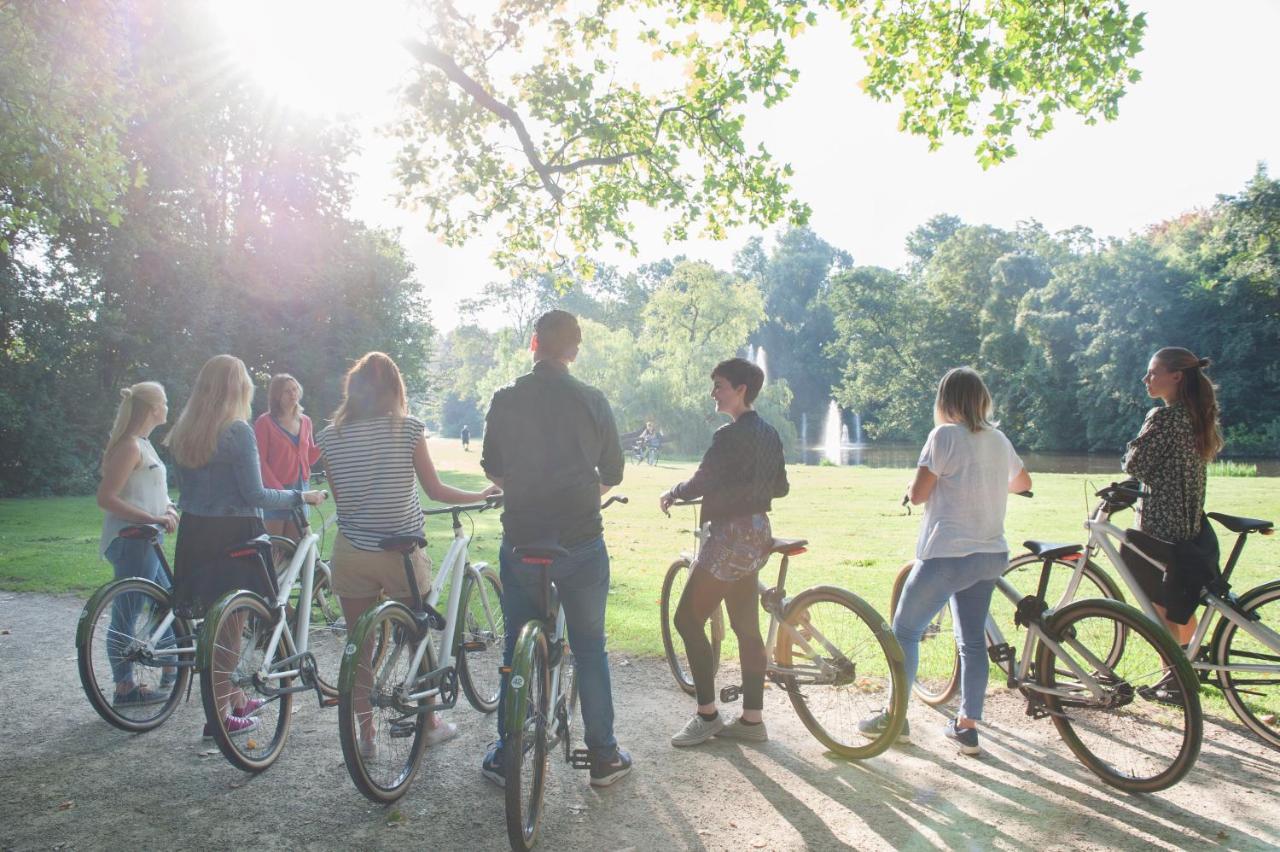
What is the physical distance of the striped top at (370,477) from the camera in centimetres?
443

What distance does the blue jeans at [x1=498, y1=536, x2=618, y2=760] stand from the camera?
397 cm

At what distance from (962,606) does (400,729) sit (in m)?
2.86

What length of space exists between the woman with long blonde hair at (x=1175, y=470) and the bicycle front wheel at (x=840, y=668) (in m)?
1.63

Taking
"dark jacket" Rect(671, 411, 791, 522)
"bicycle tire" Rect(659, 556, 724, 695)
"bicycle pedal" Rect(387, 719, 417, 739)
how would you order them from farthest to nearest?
"bicycle tire" Rect(659, 556, 724, 695) < "dark jacket" Rect(671, 411, 791, 522) < "bicycle pedal" Rect(387, 719, 417, 739)

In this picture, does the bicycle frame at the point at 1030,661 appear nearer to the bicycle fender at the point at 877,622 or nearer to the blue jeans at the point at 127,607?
the bicycle fender at the point at 877,622

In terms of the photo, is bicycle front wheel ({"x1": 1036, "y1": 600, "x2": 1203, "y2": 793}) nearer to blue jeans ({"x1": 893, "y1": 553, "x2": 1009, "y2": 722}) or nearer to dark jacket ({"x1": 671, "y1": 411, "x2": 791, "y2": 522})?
blue jeans ({"x1": 893, "y1": 553, "x2": 1009, "y2": 722})

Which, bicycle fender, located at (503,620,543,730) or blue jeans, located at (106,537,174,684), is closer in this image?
bicycle fender, located at (503,620,543,730)

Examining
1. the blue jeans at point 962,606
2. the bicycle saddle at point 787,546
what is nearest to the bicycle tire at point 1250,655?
the blue jeans at point 962,606

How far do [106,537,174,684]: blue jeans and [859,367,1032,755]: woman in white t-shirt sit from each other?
4.05 metres

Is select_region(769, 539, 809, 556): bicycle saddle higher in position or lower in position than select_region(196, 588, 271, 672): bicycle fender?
higher

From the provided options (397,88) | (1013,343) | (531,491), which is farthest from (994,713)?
(1013,343)

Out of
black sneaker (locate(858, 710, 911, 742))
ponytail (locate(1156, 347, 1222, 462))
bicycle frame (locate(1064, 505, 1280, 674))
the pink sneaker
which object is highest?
ponytail (locate(1156, 347, 1222, 462))

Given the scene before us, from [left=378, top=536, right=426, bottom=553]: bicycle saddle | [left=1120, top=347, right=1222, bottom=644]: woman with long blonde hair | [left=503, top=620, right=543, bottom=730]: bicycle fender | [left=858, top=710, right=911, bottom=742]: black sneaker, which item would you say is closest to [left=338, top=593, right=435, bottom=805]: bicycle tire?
[left=378, top=536, right=426, bottom=553]: bicycle saddle

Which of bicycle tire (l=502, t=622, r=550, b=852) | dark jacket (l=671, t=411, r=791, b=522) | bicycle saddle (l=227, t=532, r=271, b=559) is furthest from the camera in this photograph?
bicycle saddle (l=227, t=532, r=271, b=559)
